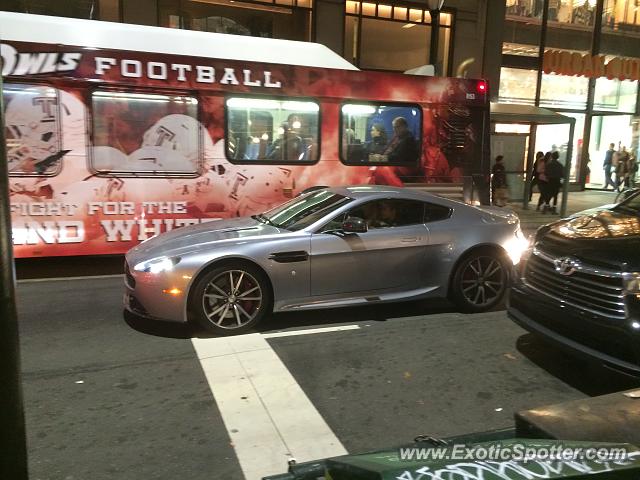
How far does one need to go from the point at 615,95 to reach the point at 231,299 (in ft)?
71.1

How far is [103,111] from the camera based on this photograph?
771 centimetres

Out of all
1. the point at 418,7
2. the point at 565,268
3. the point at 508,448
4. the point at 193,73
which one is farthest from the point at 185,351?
the point at 418,7

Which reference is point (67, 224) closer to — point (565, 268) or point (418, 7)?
point (565, 268)

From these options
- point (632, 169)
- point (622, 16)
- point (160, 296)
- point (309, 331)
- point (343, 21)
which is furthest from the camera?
point (622, 16)

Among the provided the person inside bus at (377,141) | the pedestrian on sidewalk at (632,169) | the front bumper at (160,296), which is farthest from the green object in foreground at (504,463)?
the pedestrian on sidewalk at (632,169)

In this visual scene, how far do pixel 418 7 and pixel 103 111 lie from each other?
12925 mm

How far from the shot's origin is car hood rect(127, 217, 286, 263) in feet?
18.2

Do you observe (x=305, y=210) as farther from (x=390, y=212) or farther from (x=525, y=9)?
(x=525, y=9)

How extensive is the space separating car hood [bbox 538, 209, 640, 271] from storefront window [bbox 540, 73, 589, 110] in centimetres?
1686

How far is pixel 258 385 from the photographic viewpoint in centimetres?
446

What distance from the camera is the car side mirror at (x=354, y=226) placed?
5.77 metres

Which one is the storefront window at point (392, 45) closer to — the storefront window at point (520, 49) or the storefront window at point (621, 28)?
the storefront window at point (520, 49)

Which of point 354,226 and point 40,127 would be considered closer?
point 354,226

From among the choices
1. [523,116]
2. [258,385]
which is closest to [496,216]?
[258,385]
